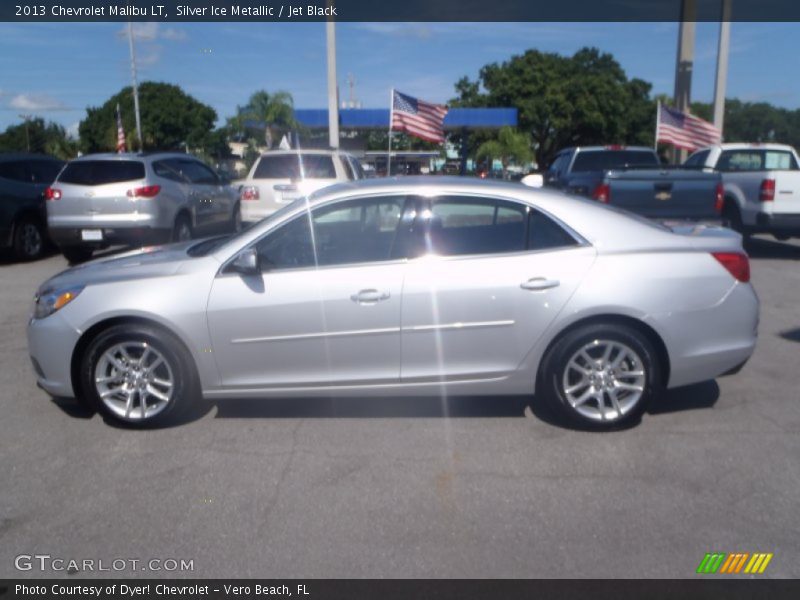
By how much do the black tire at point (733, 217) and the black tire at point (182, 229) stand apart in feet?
29.3

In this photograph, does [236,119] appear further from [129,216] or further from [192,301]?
[192,301]

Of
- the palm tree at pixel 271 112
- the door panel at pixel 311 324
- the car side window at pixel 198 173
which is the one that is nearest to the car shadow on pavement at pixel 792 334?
the door panel at pixel 311 324

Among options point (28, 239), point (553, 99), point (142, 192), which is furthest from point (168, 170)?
point (553, 99)

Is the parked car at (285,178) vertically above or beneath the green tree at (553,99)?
beneath

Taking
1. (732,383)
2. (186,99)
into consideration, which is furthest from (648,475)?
(186,99)

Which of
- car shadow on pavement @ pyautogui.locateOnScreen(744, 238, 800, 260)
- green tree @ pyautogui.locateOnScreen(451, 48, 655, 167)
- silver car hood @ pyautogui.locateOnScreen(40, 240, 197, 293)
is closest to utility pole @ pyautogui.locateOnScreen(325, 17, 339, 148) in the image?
car shadow on pavement @ pyautogui.locateOnScreen(744, 238, 800, 260)

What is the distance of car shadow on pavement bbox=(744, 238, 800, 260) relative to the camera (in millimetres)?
13062

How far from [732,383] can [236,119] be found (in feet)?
98.4

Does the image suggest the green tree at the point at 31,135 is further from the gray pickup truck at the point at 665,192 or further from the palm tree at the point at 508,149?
the gray pickup truck at the point at 665,192

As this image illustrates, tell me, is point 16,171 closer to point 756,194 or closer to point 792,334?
point 792,334

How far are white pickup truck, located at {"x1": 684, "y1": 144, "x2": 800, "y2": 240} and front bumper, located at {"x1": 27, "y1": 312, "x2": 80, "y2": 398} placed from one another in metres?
9.15

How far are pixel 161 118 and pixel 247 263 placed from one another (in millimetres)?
59088

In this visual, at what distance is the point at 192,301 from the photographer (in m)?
4.84

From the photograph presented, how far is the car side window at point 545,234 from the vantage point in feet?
16.2
